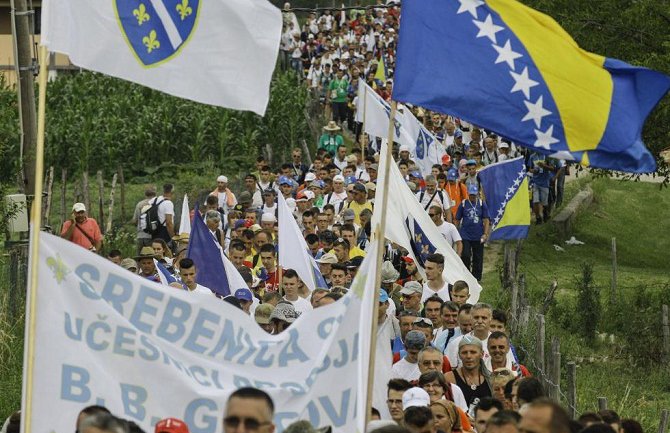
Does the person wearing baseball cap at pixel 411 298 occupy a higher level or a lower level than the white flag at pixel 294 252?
lower

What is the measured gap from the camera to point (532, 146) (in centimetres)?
1027

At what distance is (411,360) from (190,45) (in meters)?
4.11

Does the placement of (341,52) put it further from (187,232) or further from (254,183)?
(187,232)

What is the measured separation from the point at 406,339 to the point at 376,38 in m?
32.2

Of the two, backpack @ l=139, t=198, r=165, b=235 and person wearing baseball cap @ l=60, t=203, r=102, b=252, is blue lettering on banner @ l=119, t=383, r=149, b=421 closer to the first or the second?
person wearing baseball cap @ l=60, t=203, r=102, b=252

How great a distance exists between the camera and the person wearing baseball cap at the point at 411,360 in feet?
44.1

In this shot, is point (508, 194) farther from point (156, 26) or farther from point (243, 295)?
point (156, 26)

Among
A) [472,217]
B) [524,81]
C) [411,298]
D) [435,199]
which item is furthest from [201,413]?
[472,217]

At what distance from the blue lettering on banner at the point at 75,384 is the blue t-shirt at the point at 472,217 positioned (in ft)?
49.1

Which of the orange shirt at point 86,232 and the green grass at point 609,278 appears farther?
the orange shirt at point 86,232

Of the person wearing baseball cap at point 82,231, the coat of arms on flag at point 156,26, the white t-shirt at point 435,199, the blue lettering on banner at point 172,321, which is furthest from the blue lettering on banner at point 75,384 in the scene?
the white t-shirt at point 435,199

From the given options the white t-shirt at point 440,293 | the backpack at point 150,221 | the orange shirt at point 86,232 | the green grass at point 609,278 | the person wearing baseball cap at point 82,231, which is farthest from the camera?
the backpack at point 150,221

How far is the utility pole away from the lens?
16891mm

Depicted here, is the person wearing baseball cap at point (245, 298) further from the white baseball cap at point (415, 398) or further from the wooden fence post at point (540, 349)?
the white baseball cap at point (415, 398)
